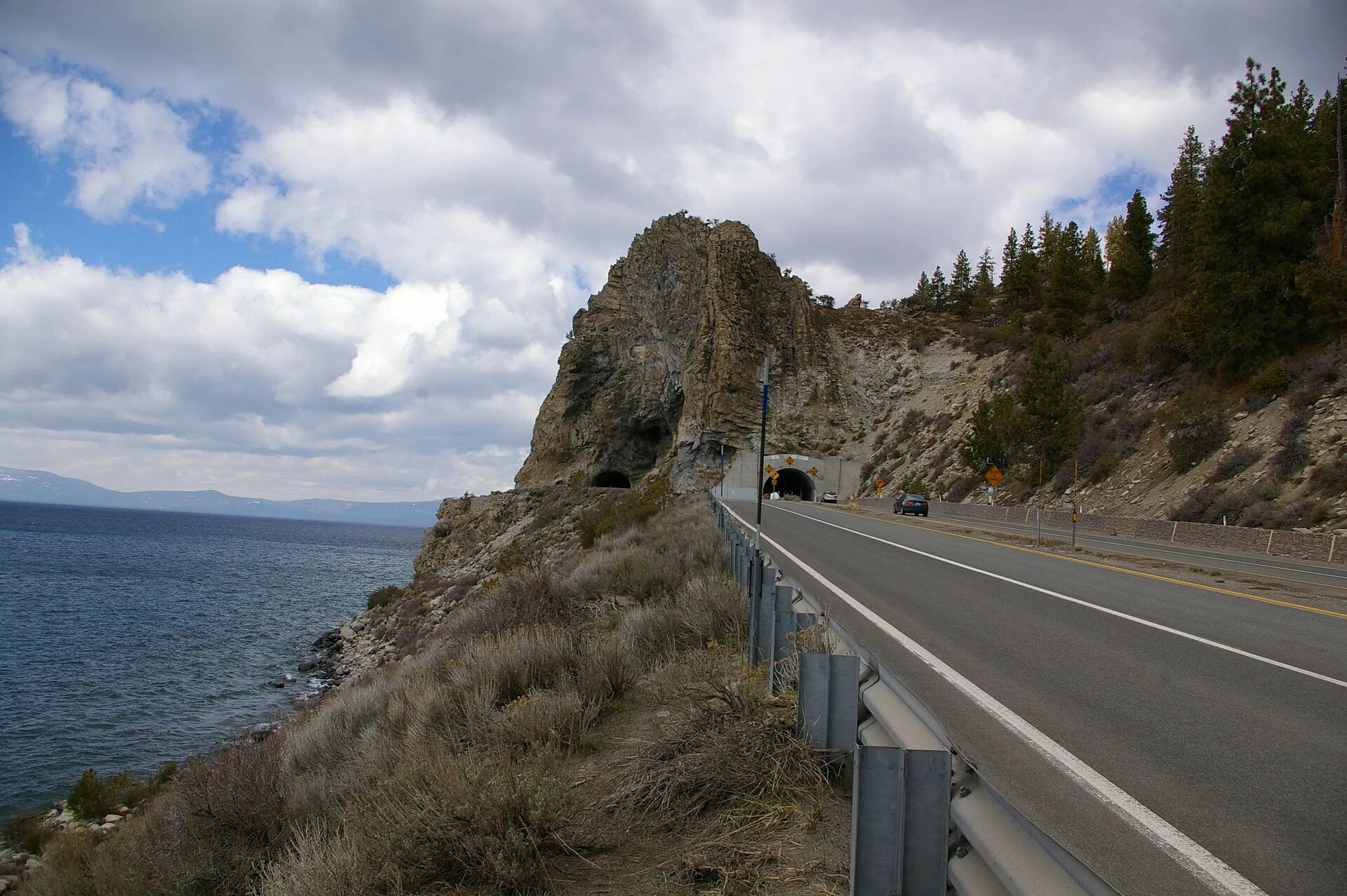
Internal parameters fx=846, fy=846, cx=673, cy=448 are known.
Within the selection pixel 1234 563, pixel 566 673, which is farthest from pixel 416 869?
pixel 1234 563

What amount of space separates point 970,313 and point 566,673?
9334 centimetres

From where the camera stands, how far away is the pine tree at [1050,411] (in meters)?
43.0

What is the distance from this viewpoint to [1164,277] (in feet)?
198

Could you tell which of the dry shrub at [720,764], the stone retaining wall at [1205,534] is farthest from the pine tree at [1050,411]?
the dry shrub at [720,764]

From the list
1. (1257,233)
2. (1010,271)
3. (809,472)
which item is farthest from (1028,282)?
(1257,233)

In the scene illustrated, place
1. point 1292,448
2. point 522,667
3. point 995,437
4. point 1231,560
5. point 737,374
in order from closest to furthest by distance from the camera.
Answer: point 522,667 < point 1231,560 < point 1292,448 < point 995,437 < point 737,374

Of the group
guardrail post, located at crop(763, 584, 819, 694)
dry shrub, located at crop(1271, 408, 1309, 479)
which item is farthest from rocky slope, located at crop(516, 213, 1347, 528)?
guardrail post, located at crop(763, 584, 819, 694)

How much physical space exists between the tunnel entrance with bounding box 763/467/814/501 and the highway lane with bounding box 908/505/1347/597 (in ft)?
139

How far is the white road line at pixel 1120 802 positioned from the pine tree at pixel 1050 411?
40.0m

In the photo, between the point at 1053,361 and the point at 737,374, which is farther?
the point at 737,374

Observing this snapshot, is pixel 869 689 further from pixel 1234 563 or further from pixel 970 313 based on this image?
pixel 970 313

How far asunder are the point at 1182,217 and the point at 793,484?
3672cm

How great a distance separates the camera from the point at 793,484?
77938 millimetres

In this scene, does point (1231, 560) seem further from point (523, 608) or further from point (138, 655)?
point (138, 655)
